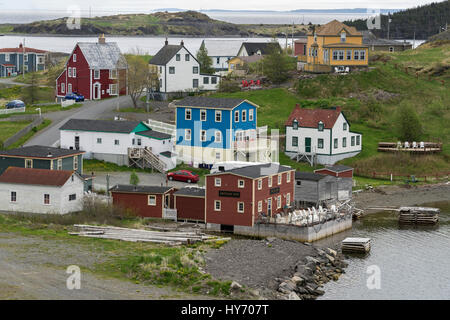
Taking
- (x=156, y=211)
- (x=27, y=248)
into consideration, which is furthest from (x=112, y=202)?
(x=27, y=248)

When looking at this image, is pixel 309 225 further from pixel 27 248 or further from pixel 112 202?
pixel 27 248

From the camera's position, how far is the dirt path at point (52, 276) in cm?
4353

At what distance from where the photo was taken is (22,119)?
280ft

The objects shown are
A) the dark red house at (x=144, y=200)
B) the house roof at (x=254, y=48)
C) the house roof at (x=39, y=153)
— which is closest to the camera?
the dark red house at (x=144, y=200)

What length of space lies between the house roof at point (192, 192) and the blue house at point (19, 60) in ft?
249

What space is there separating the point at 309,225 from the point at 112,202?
42.8 feet

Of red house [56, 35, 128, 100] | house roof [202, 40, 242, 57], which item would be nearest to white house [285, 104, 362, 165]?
red house [56, 35, 128, 100]

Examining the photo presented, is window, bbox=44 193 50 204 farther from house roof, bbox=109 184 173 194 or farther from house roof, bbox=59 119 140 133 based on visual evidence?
house roof, bbox=59 119 140 133

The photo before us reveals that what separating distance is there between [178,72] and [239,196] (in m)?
41.5

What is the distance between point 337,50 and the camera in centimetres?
9888

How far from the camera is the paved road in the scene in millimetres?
79188

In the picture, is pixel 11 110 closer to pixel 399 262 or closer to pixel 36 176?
pixel 36 176

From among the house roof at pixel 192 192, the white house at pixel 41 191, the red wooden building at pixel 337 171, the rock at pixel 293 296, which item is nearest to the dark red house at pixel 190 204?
the house roof at pixel 192 192

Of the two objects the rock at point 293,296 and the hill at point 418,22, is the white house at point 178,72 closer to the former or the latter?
the rock at point 293,296
